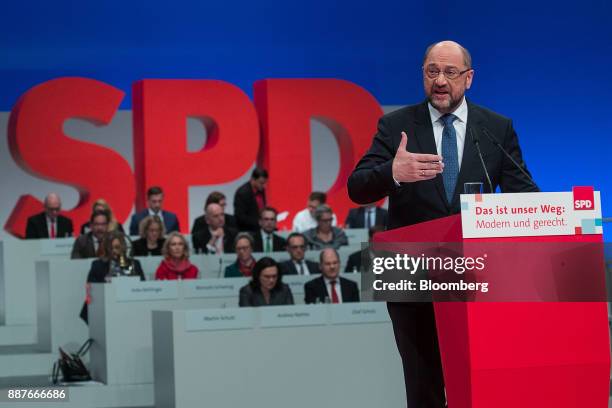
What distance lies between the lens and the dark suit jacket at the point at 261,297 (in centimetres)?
683

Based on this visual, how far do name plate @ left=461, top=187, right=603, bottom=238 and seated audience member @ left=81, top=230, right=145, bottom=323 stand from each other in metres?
5.26

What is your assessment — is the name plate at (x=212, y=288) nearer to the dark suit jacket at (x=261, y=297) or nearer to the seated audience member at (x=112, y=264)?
the dark suit jacket at (x=261, y=297)

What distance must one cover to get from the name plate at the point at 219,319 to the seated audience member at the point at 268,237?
310 centimetres

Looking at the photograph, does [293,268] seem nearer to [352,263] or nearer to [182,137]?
[352,263]

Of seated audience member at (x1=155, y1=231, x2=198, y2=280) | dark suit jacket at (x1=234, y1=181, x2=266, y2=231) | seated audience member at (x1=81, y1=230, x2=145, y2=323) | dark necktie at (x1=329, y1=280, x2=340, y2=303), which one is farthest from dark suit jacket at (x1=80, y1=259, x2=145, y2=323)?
dark suit jacket at (x1=234, y1=181, x2=266, y2=231)

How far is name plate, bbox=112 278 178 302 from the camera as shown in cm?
698

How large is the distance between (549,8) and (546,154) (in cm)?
164

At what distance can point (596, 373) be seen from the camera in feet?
8.12

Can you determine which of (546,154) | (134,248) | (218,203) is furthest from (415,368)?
(546,154)

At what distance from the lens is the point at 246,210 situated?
10133mm

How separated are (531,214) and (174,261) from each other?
540 cm

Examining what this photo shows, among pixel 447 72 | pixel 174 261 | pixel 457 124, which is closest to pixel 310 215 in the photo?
pixel 174 261

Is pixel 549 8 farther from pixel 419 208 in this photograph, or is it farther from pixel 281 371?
pixel 419 208

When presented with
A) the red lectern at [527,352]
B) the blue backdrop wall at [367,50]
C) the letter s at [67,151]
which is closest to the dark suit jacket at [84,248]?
the letter s at [67,151]
